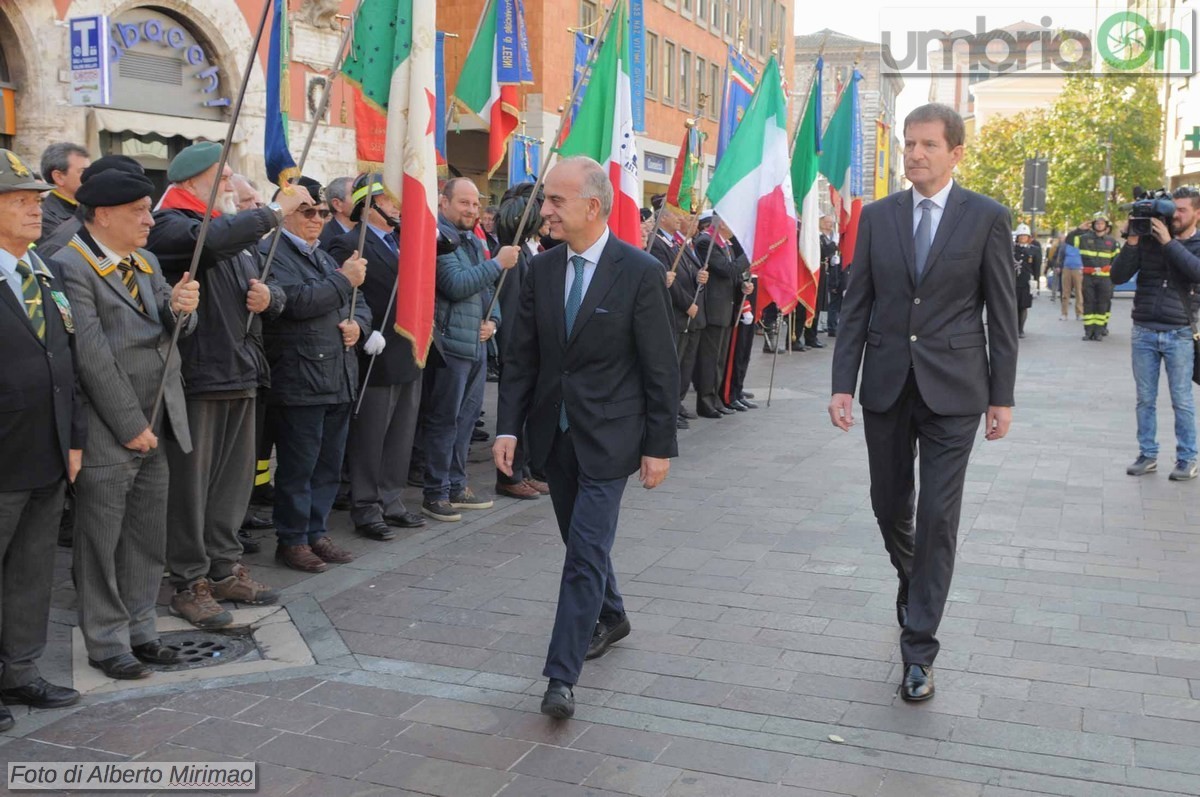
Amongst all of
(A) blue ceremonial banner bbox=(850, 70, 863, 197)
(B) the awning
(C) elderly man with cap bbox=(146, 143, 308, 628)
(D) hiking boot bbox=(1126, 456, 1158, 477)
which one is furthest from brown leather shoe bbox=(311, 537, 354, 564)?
(B) the awning

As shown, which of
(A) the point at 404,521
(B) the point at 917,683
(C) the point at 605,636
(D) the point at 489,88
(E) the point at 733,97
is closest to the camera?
(B) the point at 917,683

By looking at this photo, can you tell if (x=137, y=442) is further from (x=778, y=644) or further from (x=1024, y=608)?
(x=1024, y=608)

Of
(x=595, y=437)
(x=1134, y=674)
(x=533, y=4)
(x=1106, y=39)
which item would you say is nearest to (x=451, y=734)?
(x=595, y=437)

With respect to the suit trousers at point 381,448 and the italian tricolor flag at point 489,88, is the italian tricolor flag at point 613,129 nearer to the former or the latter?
the italian tricolor flag at point 489,88

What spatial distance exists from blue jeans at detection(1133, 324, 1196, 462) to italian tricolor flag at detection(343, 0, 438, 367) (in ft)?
19.4

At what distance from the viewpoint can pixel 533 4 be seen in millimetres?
32969

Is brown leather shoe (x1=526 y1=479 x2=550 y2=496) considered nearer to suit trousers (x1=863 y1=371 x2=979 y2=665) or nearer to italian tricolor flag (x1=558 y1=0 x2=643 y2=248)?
italian tricolor flag (x1=558 y1=0 x2=643 y2=248)

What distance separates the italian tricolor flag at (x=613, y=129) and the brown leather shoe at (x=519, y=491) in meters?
1.90

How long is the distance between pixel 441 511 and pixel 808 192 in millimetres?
6425

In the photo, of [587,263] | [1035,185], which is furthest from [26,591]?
[1035,185]

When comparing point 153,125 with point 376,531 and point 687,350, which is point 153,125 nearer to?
point 687,350

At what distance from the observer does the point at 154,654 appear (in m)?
5.14

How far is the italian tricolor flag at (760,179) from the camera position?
1143 cm

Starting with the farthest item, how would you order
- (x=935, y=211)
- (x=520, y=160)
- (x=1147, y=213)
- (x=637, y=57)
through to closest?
(x=520, y=160) < (x=637, y=57) < (x=1147, y=213) < (x=935, y=211)
